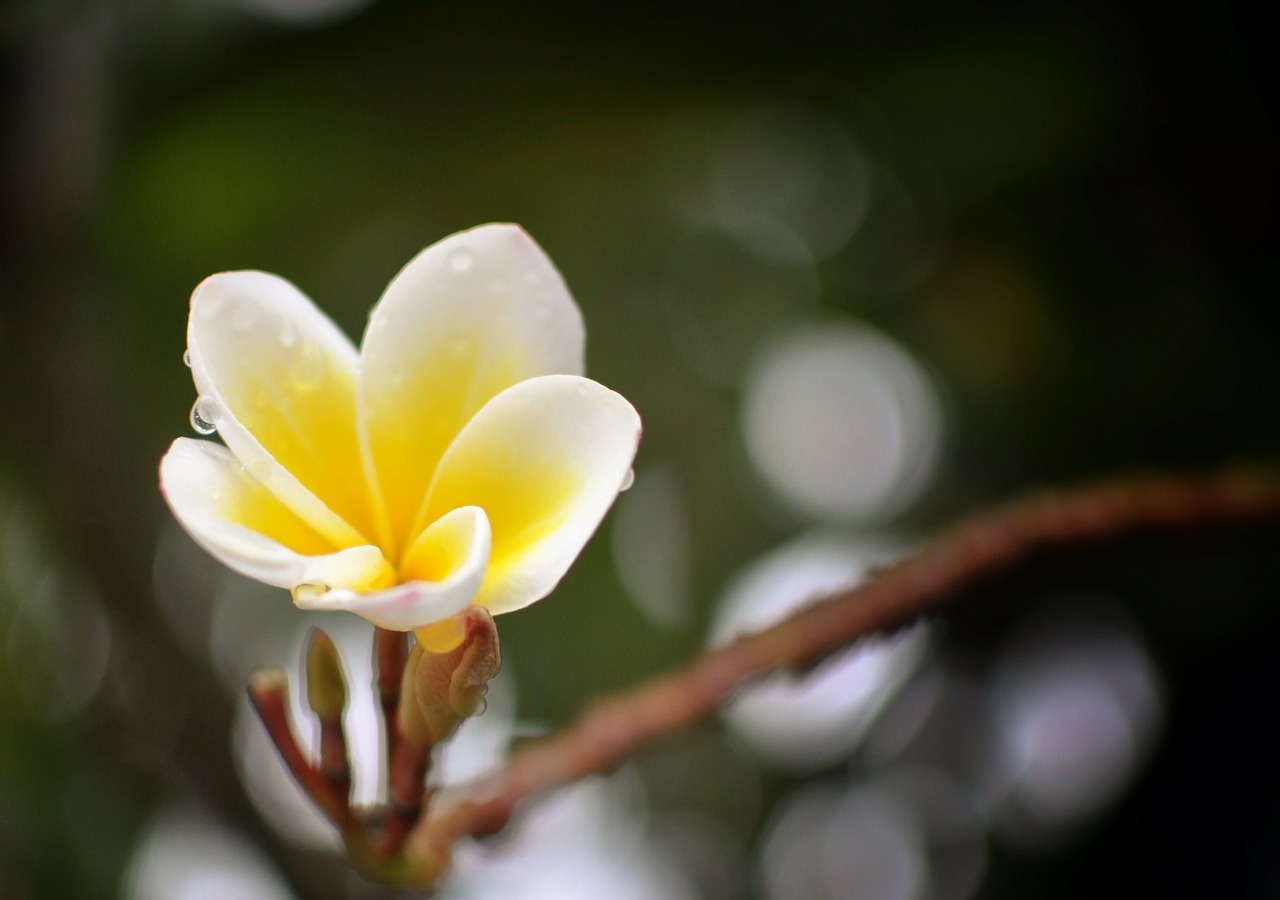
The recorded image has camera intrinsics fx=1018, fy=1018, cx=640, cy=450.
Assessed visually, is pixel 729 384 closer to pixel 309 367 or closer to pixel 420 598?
pixel 309 367

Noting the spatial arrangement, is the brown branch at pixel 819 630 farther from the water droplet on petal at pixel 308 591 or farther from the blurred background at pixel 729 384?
the blurred background at pixel 729 384

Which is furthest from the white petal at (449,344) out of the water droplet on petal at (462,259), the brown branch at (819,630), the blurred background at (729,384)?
the blurred background at (729,384)

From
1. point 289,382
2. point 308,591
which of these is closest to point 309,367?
point 289,382

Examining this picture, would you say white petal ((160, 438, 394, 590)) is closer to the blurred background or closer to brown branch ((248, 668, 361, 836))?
brown branch ((248, 668, 361, 836))

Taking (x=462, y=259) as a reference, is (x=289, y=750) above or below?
below

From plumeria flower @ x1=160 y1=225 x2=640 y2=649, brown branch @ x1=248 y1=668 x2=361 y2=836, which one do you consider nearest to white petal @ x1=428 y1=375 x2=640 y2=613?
plumeria flower @ x1=160 y1=225 x2=640 y2=649

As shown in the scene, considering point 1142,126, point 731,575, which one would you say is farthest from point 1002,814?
point 1142,126

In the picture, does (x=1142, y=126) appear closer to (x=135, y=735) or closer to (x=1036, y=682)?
(x=1036, y=682)
